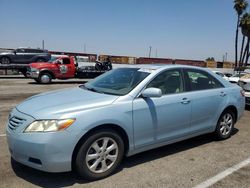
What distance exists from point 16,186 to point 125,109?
5.66 ft

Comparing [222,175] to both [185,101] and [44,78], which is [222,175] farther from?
[44,78]

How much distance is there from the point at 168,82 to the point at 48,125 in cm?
222

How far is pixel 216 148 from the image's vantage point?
565cm

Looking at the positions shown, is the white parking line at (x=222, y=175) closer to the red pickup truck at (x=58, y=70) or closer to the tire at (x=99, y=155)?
the tire at (x=99, y=155)

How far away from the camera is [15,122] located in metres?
4.00

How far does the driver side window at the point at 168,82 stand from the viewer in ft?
16.1

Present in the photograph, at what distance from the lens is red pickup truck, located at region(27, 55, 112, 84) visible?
19.6 m

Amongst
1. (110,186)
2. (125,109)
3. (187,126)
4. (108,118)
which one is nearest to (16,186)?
(110,186)

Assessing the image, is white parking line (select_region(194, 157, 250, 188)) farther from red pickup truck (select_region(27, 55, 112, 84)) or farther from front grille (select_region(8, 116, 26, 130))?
red pickup truck (select_region(27, 55, 112, 84))

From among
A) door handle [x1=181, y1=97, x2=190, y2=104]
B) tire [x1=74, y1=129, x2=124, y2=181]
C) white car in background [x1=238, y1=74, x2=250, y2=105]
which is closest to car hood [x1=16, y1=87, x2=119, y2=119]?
tire [x1=74, y1=129, x2=124, y2=181]

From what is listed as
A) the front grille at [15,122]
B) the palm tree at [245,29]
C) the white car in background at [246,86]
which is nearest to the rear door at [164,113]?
the front grille at [15,122]

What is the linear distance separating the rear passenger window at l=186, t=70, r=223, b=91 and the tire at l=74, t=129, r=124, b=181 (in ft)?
6.12

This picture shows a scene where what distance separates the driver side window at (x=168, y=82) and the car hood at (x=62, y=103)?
875 millimetres

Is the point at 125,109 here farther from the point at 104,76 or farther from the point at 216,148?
the point at 216,148
